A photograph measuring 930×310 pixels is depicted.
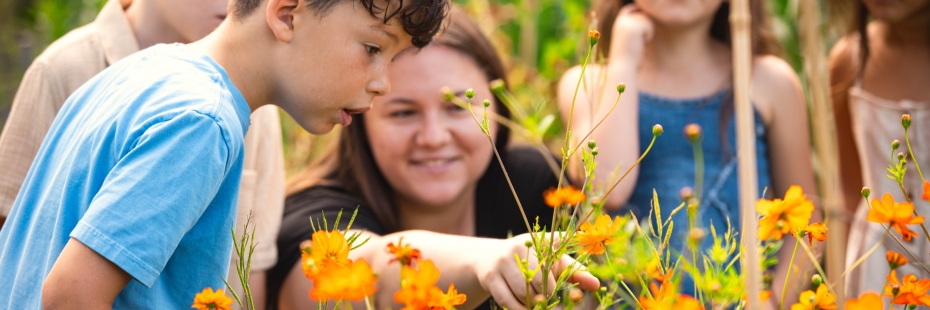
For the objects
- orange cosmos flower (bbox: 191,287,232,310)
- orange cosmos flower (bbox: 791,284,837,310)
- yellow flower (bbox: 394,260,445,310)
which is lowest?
orange cosmos flower (bbox: 191,287,232,310)

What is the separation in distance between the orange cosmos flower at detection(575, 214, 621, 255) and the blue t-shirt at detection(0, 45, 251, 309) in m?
0.32

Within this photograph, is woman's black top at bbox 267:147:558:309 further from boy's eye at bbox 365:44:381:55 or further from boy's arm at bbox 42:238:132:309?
boy's arm at bbox 42:238:132:309

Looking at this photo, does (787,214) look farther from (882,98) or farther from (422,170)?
(882,98)

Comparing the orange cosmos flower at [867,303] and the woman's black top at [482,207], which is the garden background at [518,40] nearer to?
the woman's black top at [482,207]

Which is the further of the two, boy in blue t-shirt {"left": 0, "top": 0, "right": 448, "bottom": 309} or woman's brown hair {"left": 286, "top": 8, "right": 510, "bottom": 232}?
woman's brown hair {"left": 286, "top": 8, "right": 510, "bottom": 232}

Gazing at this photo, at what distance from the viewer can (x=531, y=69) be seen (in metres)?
2.83

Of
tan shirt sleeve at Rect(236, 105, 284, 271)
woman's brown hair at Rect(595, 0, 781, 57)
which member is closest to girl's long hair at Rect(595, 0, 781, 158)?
woman's brown hair at Rect(595, 0, 781, 57)

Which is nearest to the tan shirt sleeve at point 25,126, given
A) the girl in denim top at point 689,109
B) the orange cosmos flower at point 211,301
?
the orange cosmos flower at point 211,301

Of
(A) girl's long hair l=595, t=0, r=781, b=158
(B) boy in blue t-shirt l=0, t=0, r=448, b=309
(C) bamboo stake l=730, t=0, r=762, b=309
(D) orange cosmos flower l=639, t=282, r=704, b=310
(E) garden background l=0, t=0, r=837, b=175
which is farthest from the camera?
(E) garden background l=0, t=0, r=837, b=175

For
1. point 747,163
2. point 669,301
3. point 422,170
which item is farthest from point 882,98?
point 747,163

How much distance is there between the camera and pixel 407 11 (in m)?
0.86

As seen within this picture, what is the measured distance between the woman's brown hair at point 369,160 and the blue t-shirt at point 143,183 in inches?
29.4

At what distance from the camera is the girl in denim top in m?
1.60

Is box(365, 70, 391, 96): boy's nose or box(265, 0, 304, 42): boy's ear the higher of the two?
box(265, 0, 304, 42): boy's ear
